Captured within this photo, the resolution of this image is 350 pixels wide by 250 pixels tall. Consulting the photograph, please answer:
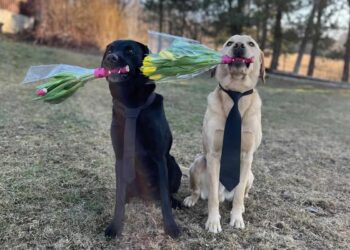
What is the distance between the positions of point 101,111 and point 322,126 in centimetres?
387

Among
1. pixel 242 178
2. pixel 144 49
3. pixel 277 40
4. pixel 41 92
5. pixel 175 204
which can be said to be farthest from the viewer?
pixel 277 40

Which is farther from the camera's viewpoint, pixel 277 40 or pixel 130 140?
pixel 277 40

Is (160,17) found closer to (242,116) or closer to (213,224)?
(242,116)

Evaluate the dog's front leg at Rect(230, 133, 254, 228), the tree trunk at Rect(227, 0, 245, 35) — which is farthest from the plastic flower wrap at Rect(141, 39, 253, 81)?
the tree trunk at Rect(227, 0, 245, 35)

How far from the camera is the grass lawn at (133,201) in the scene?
8.12 ft

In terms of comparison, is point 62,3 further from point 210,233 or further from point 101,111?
point 210,233

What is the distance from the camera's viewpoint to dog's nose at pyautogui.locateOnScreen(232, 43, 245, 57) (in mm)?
2447

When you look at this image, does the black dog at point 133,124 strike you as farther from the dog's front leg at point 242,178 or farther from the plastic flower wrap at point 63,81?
the dog's front leg at point 242,178

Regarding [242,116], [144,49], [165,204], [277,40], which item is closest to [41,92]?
[144,49]

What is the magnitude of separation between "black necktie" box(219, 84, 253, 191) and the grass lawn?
37 centimetres

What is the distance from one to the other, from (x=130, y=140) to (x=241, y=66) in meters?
0.85

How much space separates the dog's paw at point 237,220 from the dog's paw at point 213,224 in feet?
0.41

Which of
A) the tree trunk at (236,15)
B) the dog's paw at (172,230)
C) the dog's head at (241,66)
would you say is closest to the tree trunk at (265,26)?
the tree trunk at (236,15)

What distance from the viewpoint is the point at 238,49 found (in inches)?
96.4
